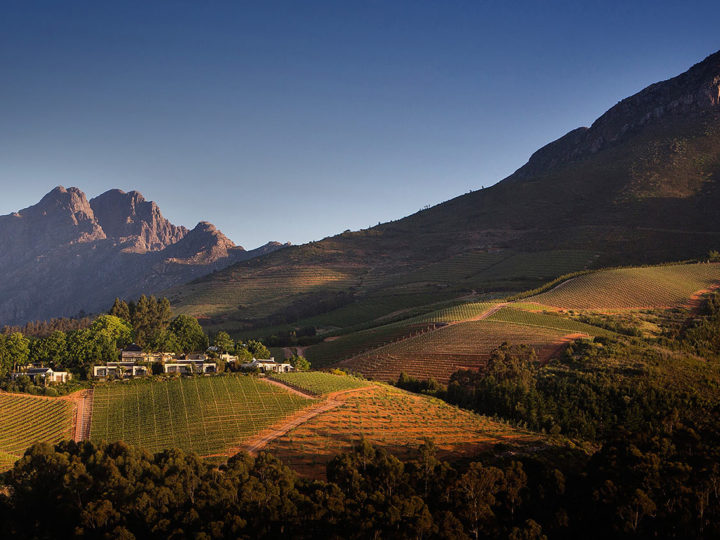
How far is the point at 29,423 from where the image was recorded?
48.3m

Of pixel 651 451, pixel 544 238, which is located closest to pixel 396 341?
pixel 651 451

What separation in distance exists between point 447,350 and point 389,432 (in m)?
31.0

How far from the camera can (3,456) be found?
4156 cm

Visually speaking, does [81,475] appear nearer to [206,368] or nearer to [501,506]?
[501,506]

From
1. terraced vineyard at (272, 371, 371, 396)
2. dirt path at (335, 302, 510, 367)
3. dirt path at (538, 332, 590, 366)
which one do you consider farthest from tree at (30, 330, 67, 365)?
dirt path at (538, 332, 590, 366)

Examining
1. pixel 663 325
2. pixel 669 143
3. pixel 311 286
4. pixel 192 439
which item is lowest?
pixel 663 325

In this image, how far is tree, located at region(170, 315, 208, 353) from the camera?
78688 mm

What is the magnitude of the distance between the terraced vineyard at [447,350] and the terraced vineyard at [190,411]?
69.8 ft

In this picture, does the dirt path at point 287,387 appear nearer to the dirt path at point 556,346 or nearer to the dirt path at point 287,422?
the dirt path at point 287,422

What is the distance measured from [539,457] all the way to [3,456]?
1465 inches

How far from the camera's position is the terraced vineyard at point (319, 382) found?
5847cm

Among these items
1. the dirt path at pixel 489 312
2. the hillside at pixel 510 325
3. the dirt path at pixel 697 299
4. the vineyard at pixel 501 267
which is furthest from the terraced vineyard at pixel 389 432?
the vineyard at pixel 501 267

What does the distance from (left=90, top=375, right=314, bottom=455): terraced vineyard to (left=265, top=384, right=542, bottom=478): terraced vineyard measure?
4.22 m

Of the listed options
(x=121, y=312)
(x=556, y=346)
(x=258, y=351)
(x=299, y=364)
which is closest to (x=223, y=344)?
(x=258, y=351)
